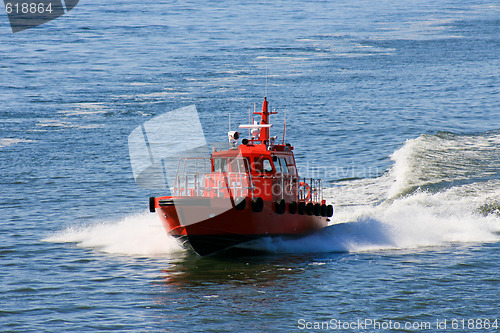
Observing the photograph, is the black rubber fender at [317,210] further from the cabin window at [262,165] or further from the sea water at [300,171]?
the cabin window at [262,165]

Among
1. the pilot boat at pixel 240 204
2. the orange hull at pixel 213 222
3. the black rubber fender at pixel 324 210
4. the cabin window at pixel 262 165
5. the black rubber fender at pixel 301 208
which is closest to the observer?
the orange hull at pixel 213 222

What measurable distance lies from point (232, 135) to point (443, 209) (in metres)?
9.33

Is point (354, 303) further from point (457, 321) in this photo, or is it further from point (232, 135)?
point (232, 135)

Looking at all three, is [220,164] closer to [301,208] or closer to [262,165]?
[262,165]

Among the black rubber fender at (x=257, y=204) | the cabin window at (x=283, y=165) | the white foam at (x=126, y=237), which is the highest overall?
the cabin window at (x=283, y=165)

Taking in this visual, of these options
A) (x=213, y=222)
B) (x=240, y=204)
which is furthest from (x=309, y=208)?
(x=213, y=222)

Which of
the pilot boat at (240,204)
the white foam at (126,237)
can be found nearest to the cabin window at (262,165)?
the pilot boat at (240,204)

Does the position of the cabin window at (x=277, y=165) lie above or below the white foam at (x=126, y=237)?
above

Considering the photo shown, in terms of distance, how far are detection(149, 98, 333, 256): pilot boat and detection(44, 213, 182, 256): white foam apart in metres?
1.51

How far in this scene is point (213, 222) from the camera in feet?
58.5

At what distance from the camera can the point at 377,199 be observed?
1066 inches

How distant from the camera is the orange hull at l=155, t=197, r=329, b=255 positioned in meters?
17.7

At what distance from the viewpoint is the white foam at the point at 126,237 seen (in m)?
20.3

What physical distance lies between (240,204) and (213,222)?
90 centimetres
